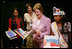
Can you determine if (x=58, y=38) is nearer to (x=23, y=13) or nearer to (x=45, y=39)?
(x=45, y=39)

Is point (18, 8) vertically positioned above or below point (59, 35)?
above

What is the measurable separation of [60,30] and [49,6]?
220 millimetres

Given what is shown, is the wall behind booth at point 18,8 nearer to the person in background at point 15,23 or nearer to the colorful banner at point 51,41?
the person in background at point 15,23

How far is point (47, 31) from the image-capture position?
0.90m

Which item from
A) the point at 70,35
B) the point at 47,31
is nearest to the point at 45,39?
the point at 47,31

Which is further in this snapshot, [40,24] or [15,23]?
[40,24]

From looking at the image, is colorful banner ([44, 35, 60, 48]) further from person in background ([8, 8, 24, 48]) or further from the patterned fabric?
person in background ([8, 8, 24, 48])

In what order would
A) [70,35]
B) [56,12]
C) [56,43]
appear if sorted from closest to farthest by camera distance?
[56,12] → [56,43] → [70,35]

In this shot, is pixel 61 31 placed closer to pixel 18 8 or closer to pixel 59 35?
pixel 59 35

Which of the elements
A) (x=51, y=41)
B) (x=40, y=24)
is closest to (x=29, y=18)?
(x=40, y=24)

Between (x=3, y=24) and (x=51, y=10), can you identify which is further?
(x=3, y=24)

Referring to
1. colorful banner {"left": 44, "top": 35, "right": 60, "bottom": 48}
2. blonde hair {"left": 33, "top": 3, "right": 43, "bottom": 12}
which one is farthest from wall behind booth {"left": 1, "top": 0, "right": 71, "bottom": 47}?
colorful banner {"left": 44, "top": 35, "right": 60, "bottom": 48}

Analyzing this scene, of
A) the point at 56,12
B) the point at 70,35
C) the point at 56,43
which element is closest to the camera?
the point at 56,12

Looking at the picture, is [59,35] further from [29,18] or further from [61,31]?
[29,18]
